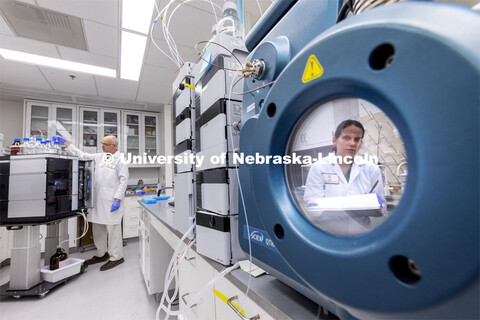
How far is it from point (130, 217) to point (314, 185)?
12.9 ft

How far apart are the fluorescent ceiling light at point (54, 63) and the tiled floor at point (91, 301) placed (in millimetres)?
2509

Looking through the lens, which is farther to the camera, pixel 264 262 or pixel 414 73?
pixel 264 262

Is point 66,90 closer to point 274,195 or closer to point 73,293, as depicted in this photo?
point 73,293

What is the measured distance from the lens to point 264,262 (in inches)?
18.4

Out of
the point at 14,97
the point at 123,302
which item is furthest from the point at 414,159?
the point at 14,97

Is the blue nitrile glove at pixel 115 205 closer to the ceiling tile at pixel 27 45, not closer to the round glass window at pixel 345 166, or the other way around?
the ceiling tile at pixel 27 45

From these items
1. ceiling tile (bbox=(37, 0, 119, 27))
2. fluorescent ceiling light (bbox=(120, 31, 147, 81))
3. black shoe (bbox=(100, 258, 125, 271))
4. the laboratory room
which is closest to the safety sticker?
the laboratory room

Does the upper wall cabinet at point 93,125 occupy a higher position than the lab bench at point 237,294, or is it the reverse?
the upper wall cabinet at point 93,125

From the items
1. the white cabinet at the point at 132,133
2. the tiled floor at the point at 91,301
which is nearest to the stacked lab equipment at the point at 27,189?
the tiled floor at the point at 91,301

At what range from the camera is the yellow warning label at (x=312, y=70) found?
0.25m

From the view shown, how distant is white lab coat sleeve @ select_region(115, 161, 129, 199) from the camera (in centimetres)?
270

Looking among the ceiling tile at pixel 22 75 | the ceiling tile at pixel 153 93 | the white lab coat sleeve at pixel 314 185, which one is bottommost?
the white lab coat sleeve at pixel 314 185

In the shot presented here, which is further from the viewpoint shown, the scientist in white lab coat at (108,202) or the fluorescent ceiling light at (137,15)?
the scientist in white lab coat at (108,202)

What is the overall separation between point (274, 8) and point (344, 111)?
1.23 feet
